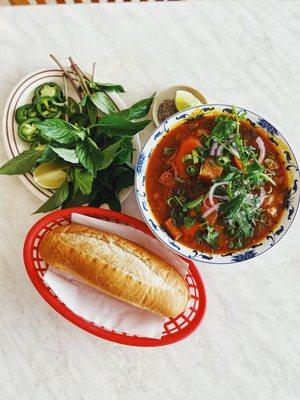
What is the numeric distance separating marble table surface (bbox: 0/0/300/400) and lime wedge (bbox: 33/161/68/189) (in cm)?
16

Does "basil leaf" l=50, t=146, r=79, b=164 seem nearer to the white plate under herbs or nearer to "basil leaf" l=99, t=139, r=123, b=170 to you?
"basil leaf" l=99, t=139, r=123, b=170

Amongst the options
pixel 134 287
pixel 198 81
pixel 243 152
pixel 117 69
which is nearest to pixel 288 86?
pixel 198 81

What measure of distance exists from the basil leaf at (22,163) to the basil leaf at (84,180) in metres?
0.18

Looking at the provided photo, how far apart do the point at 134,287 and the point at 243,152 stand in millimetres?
664

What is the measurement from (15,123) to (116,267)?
0.79 m

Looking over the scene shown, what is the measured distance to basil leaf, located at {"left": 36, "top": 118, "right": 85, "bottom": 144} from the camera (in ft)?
6.58

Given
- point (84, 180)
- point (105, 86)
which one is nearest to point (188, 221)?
point (84, 180)

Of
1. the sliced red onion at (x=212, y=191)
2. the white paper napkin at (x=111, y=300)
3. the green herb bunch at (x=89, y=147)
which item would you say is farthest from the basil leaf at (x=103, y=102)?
the sliced red onion at (x=212, y=191)

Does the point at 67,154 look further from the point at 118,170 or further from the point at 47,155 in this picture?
the point at 118,170

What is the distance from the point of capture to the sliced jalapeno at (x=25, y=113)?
224 cm

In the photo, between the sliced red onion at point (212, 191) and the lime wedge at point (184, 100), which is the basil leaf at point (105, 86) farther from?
the sliced red onion at point (212, 191)

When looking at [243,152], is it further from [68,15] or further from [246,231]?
[68,15]

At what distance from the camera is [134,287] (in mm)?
1994

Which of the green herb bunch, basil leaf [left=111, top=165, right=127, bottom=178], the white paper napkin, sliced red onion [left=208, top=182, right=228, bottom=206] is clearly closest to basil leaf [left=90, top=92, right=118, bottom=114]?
the green herb bunch
